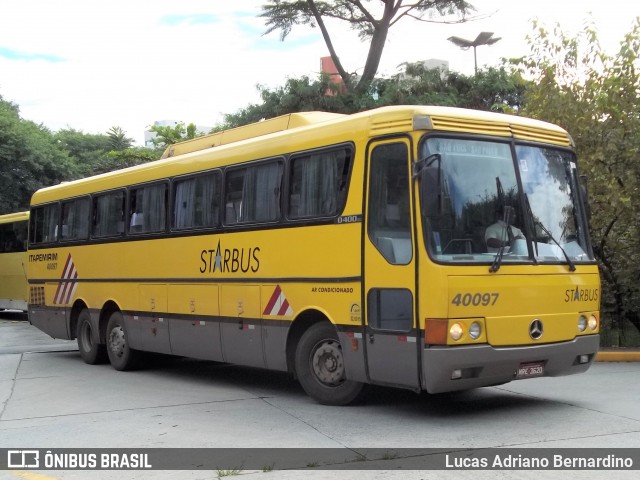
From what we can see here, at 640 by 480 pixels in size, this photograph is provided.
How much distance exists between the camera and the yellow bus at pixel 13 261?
1072 inches

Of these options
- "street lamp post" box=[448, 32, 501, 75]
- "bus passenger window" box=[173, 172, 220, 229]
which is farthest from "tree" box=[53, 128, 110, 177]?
"bus passenger window" box=[173, 172, 220, 229]

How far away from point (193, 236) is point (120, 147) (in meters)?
46.9

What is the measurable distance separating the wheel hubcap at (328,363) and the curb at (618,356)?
5843 mm

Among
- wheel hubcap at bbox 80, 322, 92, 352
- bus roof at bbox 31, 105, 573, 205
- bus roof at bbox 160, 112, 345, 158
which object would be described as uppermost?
bus roof at bbox 160, 112, 345, 158

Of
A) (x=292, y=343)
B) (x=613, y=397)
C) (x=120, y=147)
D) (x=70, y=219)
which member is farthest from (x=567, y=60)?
(x=120, y=147)

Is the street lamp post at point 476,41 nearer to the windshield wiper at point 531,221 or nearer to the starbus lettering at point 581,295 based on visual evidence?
the starbus lettering at point 581,295

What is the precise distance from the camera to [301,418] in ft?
28.7

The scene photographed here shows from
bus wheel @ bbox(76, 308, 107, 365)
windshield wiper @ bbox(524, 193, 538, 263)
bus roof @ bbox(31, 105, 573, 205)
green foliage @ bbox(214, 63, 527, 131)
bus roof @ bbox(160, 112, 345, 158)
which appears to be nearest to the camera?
bus roof @ bbox(31, 105, 573, 205)

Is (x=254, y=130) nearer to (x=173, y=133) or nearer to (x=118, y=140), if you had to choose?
(x=173, y=133)

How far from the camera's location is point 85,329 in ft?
49.1

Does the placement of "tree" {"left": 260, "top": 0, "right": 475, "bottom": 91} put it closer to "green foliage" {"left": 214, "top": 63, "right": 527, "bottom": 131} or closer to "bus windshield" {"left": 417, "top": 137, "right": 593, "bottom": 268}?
"green foliage" {"left": 214, "top": 63, "right": 527, "bottom": 131}

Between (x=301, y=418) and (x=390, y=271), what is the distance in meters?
1.89

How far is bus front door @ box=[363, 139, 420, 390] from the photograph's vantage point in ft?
26.5

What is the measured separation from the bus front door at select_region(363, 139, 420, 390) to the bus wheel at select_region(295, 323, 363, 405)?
677 millimetres
